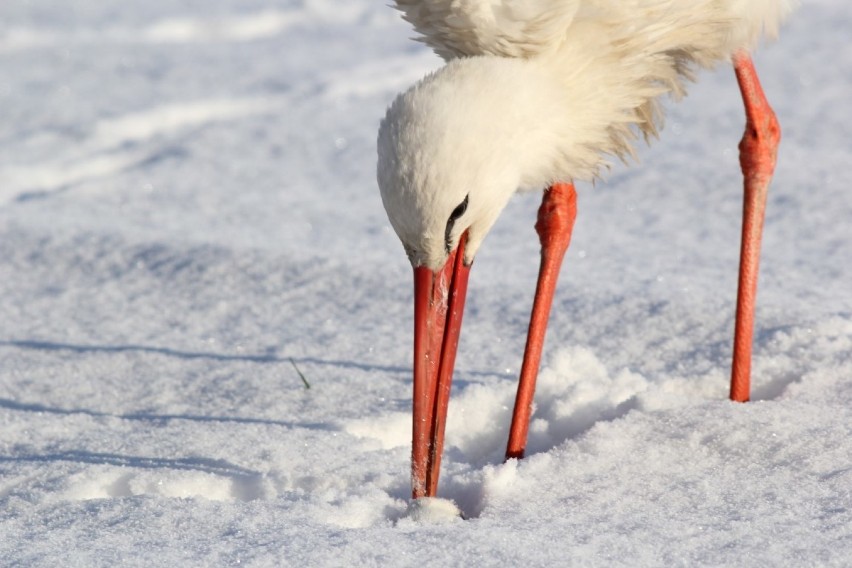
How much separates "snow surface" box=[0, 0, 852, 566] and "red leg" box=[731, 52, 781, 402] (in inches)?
5.1

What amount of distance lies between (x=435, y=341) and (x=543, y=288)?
53 cm

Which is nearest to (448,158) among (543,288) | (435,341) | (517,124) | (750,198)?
(517,124)

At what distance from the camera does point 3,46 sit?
26.3ft

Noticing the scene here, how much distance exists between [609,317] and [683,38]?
1078 millimetres

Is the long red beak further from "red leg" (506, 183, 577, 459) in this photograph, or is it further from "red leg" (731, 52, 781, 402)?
"red leg" (731, 52, 781, 402)

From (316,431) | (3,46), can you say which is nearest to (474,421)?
(316,431)

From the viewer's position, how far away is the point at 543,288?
127 inches

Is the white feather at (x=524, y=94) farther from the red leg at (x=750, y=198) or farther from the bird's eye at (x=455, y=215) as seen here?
the red leg at (x=750, y=198)

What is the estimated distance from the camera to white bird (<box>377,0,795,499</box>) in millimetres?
2568

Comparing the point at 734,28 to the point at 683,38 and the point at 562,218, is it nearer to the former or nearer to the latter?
the point at 683,38

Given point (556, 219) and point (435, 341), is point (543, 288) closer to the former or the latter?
point (556, 219)

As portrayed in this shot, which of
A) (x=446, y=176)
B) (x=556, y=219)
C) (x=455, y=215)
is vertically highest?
(x=446, y=176)

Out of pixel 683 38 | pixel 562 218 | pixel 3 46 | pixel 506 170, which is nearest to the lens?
pixel 506 170

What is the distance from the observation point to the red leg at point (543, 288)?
9.82 ft
